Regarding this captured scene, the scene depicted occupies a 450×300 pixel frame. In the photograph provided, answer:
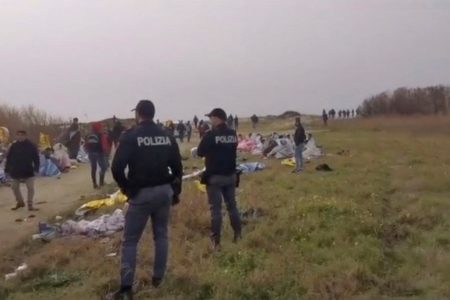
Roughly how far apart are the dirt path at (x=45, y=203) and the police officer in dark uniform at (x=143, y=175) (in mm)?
3531

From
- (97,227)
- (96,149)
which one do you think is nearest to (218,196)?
(97,227)

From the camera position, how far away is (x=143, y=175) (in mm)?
6422

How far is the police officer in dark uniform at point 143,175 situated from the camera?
639 centimetres

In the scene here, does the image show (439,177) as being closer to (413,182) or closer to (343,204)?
(413,182)

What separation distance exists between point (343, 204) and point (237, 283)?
15.8ft

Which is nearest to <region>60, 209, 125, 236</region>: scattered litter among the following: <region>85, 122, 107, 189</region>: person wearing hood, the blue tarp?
<region>85, 122, 107, 189</region>: person wearing hood

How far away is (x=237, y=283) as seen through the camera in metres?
6.58

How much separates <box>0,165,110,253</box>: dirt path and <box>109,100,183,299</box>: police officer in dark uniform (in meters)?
3.53

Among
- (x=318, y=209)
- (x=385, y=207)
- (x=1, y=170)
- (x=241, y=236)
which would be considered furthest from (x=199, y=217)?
(x=1, y=170)

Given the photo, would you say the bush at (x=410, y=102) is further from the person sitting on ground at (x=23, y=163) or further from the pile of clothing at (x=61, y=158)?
the person sitting on ground at (x=23, y=163)

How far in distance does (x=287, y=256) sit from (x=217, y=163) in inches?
60.5

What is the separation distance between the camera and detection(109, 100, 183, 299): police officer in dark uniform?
252 inches

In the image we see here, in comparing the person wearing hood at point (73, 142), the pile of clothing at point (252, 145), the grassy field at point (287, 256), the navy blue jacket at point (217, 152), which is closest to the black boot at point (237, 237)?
the grassy field at point (287, 256)

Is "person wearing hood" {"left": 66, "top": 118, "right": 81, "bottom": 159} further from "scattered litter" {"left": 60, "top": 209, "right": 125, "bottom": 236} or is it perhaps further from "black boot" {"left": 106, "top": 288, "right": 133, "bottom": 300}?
"black boot" {"left": 106, "top": 288, "right": 133, "bottom": 300}
